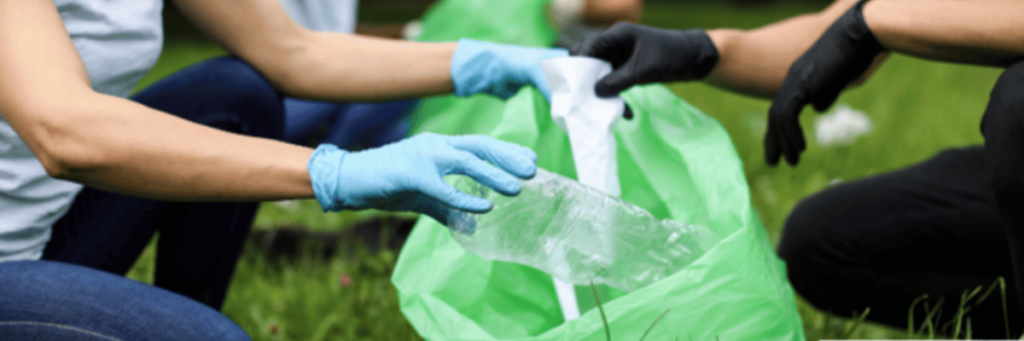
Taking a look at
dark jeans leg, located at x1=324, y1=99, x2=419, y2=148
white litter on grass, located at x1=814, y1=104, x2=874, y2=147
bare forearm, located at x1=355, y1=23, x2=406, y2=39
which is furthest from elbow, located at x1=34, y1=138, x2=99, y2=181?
white litter on grass, located at x1=814, y1=104, x2=874, y2=147

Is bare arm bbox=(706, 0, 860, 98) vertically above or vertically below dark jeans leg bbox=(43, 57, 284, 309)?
above

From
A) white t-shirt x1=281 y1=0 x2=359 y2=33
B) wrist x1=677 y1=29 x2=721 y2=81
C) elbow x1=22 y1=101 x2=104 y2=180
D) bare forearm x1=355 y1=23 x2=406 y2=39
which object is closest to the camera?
elbow x1=22 y1=101 x2=104 y2=180

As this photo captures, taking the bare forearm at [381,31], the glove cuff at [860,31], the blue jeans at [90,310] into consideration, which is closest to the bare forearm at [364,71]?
the blue jeans at [90,310]

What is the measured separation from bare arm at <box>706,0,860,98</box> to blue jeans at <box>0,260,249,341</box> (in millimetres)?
824

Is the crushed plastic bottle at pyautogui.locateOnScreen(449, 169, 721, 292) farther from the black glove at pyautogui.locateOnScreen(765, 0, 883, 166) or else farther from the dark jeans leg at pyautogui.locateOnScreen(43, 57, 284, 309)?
the dark jeans leg at pyautogui.locateOnScreen(43, 57, 284, 309)

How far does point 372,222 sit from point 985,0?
125 cm

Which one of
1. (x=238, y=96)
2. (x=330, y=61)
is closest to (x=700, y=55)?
(x=330, y=61)

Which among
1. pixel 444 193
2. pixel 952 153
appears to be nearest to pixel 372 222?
pixel 444 193

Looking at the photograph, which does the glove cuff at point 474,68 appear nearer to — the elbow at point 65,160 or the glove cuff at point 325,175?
the glove cuff at point 325,175

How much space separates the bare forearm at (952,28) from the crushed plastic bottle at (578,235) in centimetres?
36

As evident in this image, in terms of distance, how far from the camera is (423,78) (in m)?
1.13

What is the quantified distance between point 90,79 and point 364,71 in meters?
0.38

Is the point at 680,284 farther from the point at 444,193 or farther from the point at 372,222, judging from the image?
the point at 372,222

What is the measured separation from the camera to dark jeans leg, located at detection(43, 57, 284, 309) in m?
0.97
